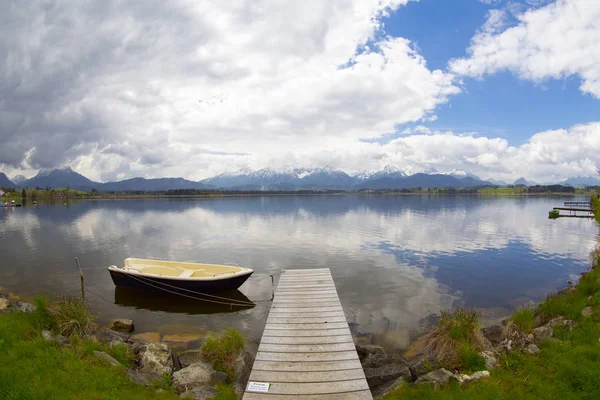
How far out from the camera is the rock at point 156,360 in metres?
10.9

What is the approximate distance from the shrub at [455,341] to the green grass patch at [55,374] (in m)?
7.79

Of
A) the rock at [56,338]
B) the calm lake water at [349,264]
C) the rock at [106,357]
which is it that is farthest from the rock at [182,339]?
the rock at [106,357]

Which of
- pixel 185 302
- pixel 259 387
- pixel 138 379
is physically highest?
pixel 259 387

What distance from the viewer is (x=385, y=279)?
25.2 m

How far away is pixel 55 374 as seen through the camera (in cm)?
840

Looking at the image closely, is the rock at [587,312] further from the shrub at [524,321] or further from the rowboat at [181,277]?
the rowboat at [181,277]

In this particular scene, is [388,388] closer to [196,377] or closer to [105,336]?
[196,377]

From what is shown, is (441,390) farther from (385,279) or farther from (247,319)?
(385,279)

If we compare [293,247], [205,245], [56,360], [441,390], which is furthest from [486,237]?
[56,360]

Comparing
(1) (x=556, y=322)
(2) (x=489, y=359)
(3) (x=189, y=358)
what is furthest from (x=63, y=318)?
(1) (x=556, y=322)

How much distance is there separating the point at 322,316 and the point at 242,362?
3.61 metres

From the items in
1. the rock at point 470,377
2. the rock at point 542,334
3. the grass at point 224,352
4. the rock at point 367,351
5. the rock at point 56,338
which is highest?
the rock at point 56,338

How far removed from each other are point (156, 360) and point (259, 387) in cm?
502

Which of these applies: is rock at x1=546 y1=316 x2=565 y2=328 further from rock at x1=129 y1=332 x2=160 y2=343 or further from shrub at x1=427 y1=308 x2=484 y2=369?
rock at x1=129 y1=332 x2=160 y2=343
